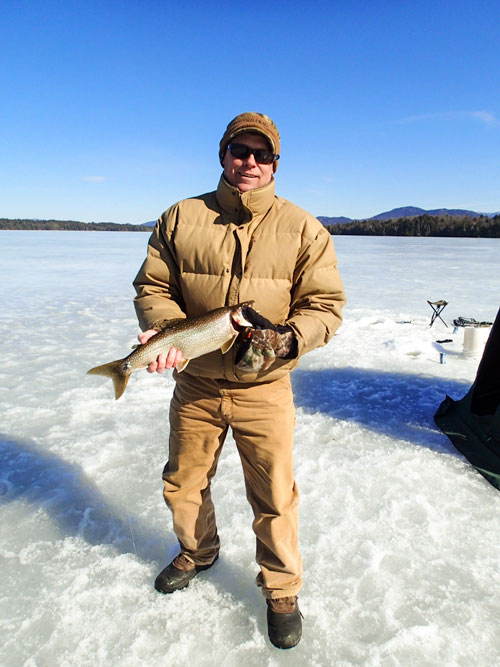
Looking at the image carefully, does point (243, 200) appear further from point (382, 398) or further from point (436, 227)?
point (436, 227)

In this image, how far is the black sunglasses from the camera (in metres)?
2.34

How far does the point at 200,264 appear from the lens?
241 centimetres

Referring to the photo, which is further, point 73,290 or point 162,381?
point 73,290

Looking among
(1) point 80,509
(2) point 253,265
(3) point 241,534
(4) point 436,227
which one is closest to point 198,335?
(2) point 253,265

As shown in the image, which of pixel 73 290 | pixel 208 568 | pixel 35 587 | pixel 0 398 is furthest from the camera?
pixel 73 290

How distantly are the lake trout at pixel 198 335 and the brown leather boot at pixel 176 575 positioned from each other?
1.43 metres

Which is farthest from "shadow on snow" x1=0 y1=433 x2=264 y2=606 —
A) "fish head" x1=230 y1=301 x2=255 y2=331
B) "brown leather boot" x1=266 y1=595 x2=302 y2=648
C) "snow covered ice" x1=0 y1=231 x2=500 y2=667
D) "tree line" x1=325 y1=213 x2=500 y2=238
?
"tree line" x1=325 y1=213 x2=500 y2=238

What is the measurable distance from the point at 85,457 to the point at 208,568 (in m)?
1.93

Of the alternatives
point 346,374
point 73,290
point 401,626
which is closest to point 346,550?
point 401,626

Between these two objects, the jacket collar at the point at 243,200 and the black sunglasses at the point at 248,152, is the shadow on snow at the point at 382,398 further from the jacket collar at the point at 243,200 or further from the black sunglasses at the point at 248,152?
the black sunglasses at the point at 248,152

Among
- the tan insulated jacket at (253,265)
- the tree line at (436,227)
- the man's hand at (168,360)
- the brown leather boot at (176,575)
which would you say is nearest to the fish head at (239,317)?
the tan insulated jacket at (253,265)

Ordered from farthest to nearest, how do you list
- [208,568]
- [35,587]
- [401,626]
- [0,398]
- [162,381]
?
[162,381]
[0,398]
[208,568]
[35,587]
[401,626]

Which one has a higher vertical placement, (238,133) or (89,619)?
(238,133)

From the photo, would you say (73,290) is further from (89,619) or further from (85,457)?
(89,619)
